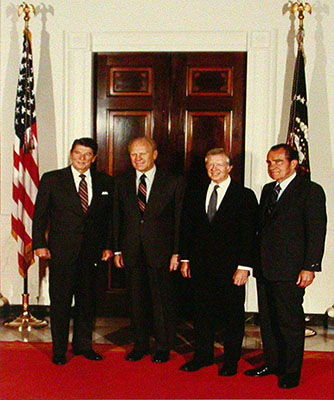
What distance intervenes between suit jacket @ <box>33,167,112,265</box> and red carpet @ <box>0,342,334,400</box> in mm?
748

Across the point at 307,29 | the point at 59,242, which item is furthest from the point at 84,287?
the point at 307,29

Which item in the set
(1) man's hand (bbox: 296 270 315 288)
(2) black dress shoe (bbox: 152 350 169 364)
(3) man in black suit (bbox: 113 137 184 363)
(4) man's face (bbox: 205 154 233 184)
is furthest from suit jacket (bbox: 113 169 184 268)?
(1) man's hand (bbox: 296 270 315 288)

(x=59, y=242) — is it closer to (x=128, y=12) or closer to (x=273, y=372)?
(x=273, y=372)

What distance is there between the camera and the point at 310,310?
5016 mm

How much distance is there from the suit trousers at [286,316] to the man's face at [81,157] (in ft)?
4.79

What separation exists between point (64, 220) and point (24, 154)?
1216mm

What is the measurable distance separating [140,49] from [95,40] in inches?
16.6

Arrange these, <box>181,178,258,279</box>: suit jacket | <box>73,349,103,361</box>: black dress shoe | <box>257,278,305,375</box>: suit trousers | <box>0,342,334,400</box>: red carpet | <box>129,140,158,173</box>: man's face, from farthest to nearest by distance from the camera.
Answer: <box>73,349,103,361</box>: black dress shoe → <box>129,140,158,173</box>: man's face → <box>181,178,258,279</box>: suit jacket → <box>257,278,305,375</box>: suit trousers → <box>0,342,334,400</box>: red carpet

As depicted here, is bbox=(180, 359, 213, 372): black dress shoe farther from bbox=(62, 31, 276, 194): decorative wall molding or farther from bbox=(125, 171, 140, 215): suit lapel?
bbox=(62, 31, 276, 194): decorative wall molding

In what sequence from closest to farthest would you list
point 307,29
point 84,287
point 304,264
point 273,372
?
point 304,264 < point 273,372 < point 84,287 < point 307,29

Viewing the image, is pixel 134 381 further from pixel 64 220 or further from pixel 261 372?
pixel 64 220

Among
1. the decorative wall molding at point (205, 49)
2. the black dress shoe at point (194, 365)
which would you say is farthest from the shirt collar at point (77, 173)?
the black dress shoe at point (194, 365)

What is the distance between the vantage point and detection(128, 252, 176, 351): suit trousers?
3.92 meters

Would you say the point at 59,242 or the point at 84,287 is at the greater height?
the point at 59,242
